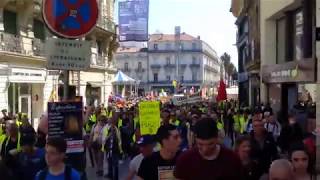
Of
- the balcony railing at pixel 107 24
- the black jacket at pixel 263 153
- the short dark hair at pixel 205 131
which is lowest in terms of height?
the black jacket at pixel 263 153

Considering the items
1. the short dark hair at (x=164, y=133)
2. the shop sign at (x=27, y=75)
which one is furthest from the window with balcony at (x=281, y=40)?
the short dark hair at (x=164, y=133)

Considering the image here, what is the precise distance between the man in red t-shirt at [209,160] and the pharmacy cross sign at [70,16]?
268 cm

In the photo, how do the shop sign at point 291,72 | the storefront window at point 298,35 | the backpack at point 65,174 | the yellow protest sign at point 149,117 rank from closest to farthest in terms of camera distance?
the backpack at point 65,174, the yellow protest sign at point 149,117, the shop sign at point 291,72, the storefront window at point 298,35

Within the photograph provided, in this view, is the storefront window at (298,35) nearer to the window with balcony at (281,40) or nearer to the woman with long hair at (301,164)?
the window with balcony at (281,40)

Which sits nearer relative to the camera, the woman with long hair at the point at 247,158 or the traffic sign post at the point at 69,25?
the woman with long hair at the point at 247,158

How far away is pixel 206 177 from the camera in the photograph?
4695 mm

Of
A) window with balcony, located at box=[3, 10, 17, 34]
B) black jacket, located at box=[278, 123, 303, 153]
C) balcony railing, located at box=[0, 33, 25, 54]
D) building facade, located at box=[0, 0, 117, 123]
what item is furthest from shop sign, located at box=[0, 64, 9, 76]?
black jacket, located at box=[278, 123, 303, 153]

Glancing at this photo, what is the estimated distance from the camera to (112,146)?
14.6m

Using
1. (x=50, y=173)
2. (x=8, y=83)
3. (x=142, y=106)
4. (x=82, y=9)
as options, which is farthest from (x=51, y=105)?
(x=8, y=83)

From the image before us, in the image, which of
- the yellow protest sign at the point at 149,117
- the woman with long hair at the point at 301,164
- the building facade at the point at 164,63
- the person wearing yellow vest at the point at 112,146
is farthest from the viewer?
the building facade at the point at 164,63

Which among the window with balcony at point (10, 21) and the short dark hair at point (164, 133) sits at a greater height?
the window with balcony at point (10, 21)

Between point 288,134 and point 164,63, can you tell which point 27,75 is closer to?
point 288,134

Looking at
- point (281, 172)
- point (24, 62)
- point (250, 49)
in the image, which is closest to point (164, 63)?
point (250, 49)

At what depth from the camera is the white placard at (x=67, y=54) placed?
6891 millimetres
